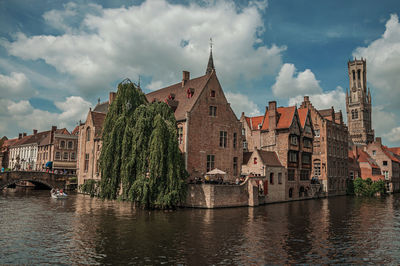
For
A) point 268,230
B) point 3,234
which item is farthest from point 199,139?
point 3,234

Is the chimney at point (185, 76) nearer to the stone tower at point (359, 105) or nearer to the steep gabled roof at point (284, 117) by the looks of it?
the steep gabled roof at point (284, 117)

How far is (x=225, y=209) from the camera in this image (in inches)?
1407

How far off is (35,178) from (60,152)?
19.0m

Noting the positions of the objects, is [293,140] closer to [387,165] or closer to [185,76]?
[185,76]

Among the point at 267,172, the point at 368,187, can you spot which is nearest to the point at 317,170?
the point at 368,187

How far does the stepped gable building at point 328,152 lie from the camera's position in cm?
5947

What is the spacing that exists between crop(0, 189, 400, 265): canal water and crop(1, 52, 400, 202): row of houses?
11.7 metres

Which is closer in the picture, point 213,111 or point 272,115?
point 213,111

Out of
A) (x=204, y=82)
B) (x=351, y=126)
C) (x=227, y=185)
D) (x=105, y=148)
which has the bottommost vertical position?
(x=227, y=185)

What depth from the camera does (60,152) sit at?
79312 millimetres

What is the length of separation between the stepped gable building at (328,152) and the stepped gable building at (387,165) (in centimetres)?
1507

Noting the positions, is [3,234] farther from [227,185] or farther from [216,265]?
[227,185]

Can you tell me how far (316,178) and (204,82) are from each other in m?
28.5

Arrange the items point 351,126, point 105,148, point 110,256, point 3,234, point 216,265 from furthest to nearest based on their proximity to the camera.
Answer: point 351,126 < point 105,148 < point 3,234 < point 110,256 < point 216,265
